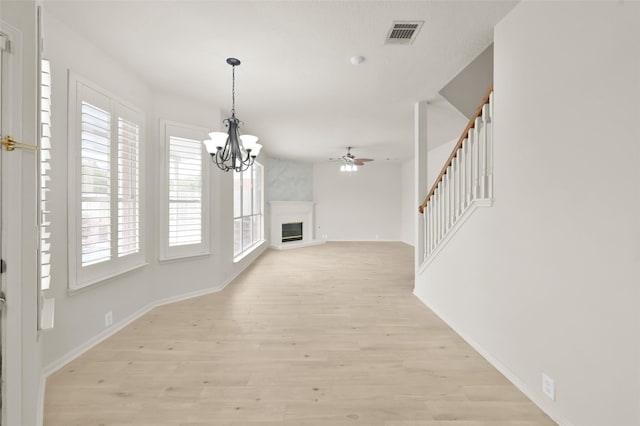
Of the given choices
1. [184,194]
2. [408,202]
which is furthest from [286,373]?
[408,202]

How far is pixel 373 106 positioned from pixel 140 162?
10.7ft

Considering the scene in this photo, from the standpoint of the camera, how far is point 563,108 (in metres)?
1.71

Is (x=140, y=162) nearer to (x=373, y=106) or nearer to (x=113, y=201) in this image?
(x=113, y=201)

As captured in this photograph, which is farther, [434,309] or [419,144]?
[419,144]

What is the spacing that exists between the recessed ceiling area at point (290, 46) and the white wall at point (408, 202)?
5.37 metres

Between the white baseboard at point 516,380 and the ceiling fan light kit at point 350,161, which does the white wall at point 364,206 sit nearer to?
the ceiling fan light kit at point 350,161

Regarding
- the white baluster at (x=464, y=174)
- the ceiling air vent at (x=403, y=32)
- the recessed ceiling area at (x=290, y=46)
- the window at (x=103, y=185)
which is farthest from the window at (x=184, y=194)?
the white baluster at (x=464, y=174)

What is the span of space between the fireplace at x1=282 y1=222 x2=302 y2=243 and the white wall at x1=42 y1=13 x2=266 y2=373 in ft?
14.5

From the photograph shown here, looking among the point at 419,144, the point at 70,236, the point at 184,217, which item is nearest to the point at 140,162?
the point at 184,217

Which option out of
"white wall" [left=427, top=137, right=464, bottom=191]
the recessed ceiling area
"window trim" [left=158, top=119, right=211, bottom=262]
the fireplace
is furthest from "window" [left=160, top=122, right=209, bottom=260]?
"white wall" [left=427, top=137, right=464, bottom=191]

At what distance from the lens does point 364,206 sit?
1040cm

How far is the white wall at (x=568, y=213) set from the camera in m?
1.37

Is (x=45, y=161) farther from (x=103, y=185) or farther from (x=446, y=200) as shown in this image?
(x=446, y=200)

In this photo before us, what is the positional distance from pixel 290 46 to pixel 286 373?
2.86m
